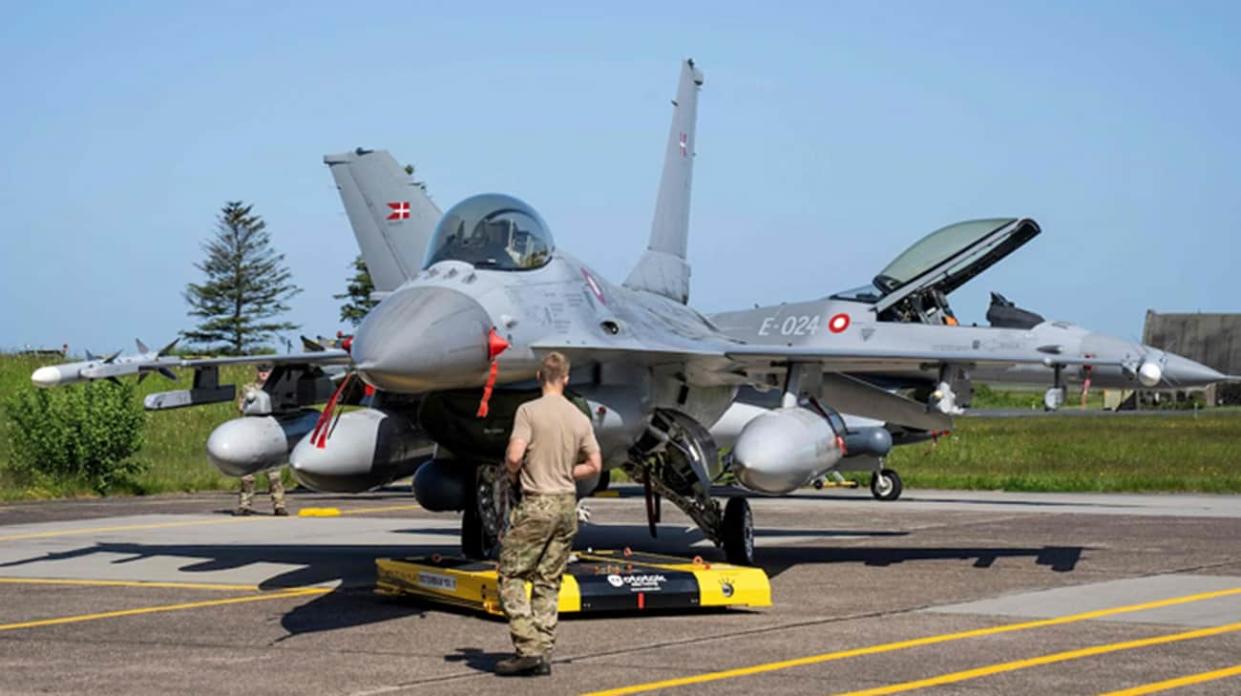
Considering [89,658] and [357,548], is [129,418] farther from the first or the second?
[89,658]

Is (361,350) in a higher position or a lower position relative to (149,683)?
higher

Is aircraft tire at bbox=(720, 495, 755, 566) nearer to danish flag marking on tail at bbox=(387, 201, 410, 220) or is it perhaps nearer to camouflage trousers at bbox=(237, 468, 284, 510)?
danish flag marking on tail at bbox=(387, 201, 410, 220)

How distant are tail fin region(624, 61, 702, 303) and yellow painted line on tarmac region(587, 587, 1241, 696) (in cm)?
778

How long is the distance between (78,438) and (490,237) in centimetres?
1970

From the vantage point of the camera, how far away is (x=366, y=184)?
21.5m

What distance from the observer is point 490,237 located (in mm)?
12352

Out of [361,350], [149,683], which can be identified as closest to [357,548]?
[361,350]

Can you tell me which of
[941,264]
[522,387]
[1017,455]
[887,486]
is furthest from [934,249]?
[1017,455]

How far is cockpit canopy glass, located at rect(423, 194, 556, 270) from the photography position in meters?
12.2

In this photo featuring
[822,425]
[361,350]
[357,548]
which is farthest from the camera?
[357,548]

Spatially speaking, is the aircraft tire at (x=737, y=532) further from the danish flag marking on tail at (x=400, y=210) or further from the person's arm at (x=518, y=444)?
the danish flag marking on tail at (x=400, y=210)

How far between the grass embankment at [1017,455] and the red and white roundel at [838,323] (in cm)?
713

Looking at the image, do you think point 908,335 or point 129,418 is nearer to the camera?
point 908,335

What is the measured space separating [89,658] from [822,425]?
6606 millimetres
